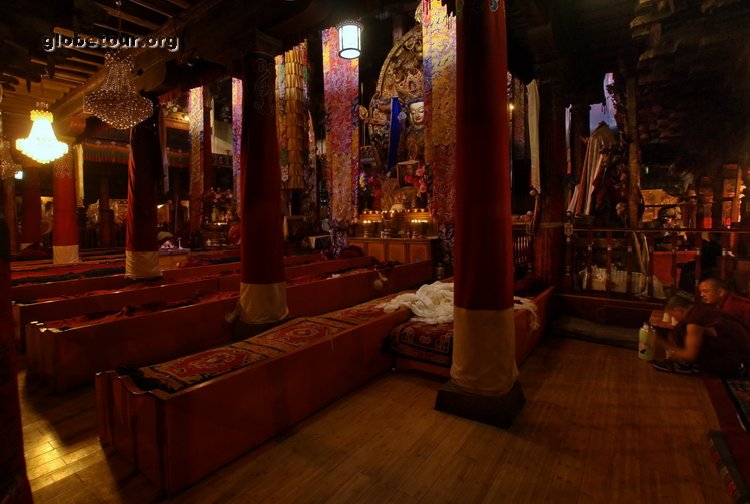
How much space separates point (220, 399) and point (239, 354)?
616 millimetres

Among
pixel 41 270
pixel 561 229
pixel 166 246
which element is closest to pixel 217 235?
pixel 166 246

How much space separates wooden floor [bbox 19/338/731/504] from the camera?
84.4 inches

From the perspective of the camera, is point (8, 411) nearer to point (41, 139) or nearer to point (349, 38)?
point (349, 38)

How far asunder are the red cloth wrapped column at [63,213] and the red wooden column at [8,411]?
370 inches

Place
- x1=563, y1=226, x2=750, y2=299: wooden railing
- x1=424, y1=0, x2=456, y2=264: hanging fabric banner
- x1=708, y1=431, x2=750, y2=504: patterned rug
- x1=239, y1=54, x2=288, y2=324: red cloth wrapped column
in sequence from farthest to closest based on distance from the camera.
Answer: x1=424, y1=0, x2=456, y2=264: hanging fabric banner, x1=563, y1=226, x2=750, y2=299: wooden railing, x1=239, y1=54, x2=288, y2=324: red cloth wrapped column, x1=708, y1=431, x2=750, y2=504: patterned rug

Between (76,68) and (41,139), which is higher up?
(76,68)

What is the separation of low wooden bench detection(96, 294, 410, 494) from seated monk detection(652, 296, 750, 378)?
2.85 meters

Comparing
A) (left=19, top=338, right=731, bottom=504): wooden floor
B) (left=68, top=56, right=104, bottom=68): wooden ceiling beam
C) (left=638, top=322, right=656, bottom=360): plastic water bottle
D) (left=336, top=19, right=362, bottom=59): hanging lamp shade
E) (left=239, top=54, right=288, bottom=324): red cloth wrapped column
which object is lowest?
(left=19, top=338, right=731, bottom=504): wooden floor

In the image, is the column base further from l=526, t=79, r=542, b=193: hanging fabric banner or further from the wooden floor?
l=526, t=79, r=542, b=193: hanging fabric banner

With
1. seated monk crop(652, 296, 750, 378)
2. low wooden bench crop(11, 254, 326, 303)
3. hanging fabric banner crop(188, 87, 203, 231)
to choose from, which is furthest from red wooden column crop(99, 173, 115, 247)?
seated monk crop(652, 296, 750, 378)

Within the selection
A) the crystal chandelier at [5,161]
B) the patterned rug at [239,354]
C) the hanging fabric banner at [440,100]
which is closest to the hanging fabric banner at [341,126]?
the hanging fabric banner at [440,100]

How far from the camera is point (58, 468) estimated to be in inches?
94.4

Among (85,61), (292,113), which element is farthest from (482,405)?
(292,113)

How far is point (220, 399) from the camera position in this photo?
2391 millimetres
